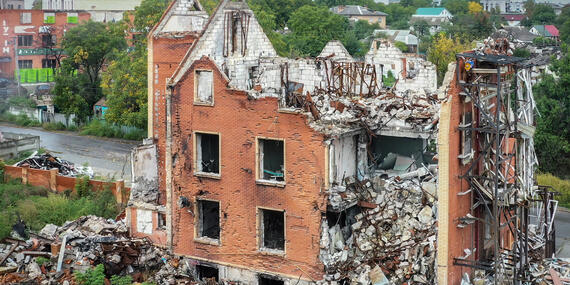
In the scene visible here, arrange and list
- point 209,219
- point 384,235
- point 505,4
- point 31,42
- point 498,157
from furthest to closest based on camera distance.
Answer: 1. point 505,4
2. point 31,42
3. point 209,219
4. point 384,235
5. point 498,157

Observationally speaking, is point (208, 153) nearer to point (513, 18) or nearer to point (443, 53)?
point (443, 53)

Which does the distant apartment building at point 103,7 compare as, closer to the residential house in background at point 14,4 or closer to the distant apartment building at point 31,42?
the distant apartment building at point 31,42

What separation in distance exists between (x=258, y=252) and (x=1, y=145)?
25.4m

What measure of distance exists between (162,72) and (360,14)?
335 feet

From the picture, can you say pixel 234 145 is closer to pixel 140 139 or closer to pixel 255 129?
pixel 255 129

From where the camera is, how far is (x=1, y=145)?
45.7 m

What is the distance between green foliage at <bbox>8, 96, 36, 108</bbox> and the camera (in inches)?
2502

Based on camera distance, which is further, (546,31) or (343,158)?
(546,31)

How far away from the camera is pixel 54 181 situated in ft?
130

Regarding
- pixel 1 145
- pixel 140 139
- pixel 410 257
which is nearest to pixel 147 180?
pixel 410 257

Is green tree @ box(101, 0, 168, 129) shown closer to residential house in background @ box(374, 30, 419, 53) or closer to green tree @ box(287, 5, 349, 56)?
green tree @ box(287, 5, 349, 56)

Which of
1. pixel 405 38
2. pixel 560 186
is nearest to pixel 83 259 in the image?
pixel 560 186

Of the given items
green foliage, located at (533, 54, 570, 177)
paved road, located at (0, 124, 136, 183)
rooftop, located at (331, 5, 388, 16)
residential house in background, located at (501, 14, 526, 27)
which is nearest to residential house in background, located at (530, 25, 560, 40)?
residential house in background, located at (501, 14, 526, 27)

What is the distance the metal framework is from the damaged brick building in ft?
2.43
